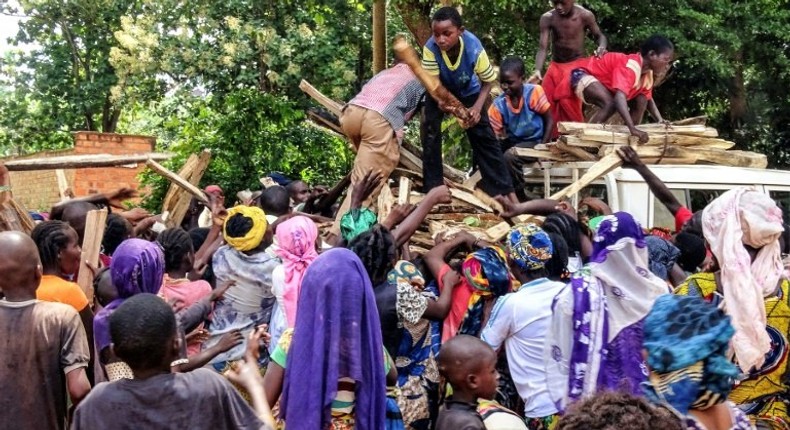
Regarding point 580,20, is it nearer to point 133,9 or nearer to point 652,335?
point 652,335

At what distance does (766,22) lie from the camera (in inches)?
535

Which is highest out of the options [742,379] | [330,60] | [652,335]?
[330,60]

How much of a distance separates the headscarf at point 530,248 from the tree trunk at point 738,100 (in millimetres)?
10743

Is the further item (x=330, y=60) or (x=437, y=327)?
(x=330, y=60)

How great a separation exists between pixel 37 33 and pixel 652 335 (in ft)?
67.6

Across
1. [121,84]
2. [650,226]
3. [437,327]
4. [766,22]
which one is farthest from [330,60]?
[437,327]

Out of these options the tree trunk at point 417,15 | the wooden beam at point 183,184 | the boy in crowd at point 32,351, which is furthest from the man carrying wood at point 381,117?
the tree trunk at point 417,15

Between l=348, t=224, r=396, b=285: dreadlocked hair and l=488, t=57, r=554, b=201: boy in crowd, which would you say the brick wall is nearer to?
l=488, t=57, r=554, b=201: boy in crowd

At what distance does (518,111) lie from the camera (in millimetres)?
8547

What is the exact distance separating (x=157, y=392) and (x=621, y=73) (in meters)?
6.25

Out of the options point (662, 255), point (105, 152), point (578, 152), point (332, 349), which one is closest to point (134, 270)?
point (332, 349)

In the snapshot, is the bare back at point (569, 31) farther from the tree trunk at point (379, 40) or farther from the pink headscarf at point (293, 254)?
the pink headscarf at point (293, 254)

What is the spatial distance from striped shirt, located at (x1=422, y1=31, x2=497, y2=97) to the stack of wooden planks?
84 cm

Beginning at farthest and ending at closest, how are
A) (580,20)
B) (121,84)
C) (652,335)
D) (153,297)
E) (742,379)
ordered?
(121,84), (580,20), (742,379), (153,297), (652,335)
